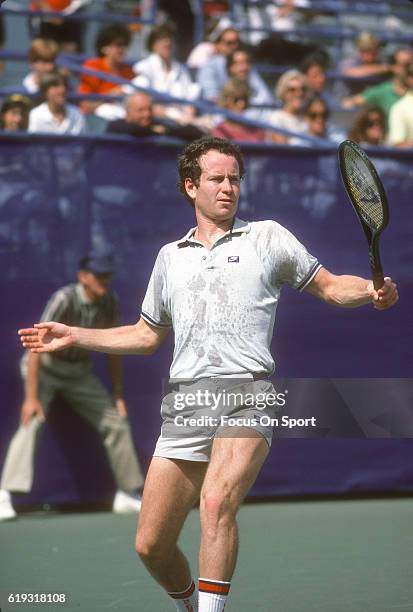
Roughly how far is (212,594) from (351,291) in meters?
1.19

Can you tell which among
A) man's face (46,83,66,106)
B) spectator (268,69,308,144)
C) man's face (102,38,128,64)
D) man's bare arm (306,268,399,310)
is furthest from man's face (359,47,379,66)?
man's bare arm (306,268,399,310)

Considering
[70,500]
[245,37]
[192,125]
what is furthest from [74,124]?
[245,37]

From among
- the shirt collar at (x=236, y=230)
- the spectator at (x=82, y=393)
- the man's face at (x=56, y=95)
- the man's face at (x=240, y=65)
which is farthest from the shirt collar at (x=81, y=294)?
the man's face at (x=240, y=65)

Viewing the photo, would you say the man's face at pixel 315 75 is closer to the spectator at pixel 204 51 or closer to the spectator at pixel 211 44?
the spectator at pixel 211 44

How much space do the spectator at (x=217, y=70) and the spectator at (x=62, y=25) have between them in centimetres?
147

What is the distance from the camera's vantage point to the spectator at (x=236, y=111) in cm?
895

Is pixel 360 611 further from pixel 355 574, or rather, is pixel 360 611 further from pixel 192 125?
pixel 192 125

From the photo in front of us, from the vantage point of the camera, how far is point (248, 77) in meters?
10.7

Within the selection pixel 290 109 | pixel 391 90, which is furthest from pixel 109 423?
pixel 391 90

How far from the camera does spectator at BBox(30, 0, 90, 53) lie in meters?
11.4

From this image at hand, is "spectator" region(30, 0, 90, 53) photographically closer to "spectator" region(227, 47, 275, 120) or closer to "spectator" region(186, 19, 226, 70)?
"spectator" region(186, 19, 226, 70)

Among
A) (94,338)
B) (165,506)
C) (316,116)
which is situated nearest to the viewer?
(165,506)

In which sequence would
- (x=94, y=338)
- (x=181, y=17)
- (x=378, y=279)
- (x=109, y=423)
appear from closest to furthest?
(x=378, y=279), (x=94, y=338), (x=109, y=423), (x=181, y=17)

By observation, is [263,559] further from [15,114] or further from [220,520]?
[15,114]
